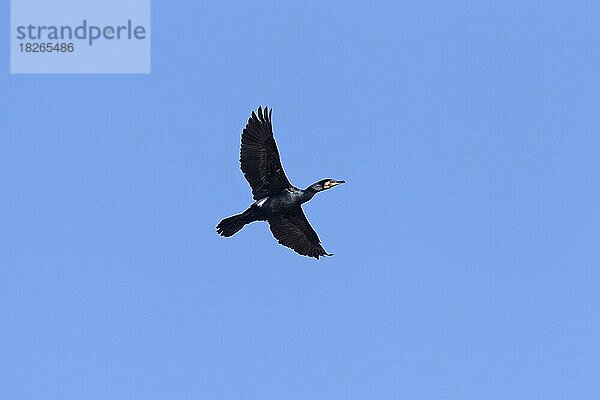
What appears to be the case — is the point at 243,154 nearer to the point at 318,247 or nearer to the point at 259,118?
the point at 259,118

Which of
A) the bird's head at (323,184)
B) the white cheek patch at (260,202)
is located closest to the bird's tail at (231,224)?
the white cheek patch at (260,202)

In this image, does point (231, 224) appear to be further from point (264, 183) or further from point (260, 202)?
point (264, 183)

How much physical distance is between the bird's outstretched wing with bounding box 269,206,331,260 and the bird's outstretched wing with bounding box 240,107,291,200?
1.85 metres

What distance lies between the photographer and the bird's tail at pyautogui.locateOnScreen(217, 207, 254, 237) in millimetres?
42719

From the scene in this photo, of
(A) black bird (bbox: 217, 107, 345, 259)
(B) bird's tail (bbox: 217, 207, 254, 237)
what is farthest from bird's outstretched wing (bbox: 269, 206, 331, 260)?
(B) bird's tail (bbox: 217, 207, 254, 237)

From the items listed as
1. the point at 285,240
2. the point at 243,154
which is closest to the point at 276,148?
the point at 243,154

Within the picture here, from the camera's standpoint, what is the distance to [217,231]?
1683 inches

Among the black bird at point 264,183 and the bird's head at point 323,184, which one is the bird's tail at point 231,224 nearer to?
the black bird at point 264,183

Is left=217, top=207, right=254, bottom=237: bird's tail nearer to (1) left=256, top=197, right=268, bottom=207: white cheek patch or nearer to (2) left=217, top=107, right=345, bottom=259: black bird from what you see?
(2) left=217, top=107, right=345, bottom=259: black bird

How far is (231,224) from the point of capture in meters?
42.8

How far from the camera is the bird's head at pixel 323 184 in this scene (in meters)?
43.9

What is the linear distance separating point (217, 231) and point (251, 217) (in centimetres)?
125

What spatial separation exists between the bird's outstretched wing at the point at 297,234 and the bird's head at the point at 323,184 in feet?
5.57

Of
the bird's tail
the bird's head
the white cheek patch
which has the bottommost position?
the bird's tail
